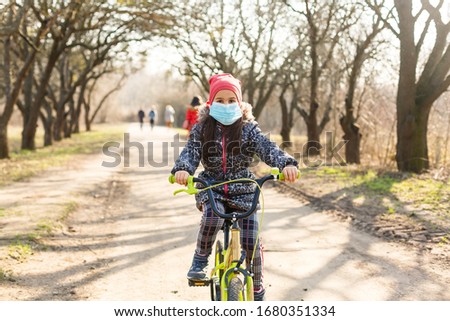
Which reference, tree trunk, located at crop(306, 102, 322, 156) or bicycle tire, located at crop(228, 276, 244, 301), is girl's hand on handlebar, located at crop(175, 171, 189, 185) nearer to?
bicycle tire, located at crop(228, 276, 244, 301)

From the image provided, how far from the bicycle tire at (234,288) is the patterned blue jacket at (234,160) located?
61 centimetres

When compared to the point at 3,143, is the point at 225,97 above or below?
above

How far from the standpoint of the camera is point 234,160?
390 centimetres

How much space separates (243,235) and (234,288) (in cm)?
51

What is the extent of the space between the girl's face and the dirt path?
1.98 metres

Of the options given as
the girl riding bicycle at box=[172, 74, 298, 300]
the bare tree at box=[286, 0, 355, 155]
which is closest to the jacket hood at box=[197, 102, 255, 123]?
the girl riding bicycle at box=[172, 74, 298, 300]

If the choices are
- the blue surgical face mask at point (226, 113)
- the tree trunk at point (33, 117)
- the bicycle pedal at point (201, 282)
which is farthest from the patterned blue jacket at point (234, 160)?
the tree trunk at point (33, 117)

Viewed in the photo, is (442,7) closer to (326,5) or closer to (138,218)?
(326,5)

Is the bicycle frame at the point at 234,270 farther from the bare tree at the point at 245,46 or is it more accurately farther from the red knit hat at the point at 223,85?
the bare tree at the point at 245,46

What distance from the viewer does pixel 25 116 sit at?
22.1 meters

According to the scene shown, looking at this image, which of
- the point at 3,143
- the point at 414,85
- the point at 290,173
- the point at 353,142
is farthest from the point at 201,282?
the point at 353,142

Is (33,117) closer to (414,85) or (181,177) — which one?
(414,85)

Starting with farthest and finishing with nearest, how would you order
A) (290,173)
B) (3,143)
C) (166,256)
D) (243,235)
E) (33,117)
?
(33,117) → (3,143) → (166,256) → (243,235) → (290,173)

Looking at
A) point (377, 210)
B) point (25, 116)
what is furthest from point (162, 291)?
point (25, 116)
